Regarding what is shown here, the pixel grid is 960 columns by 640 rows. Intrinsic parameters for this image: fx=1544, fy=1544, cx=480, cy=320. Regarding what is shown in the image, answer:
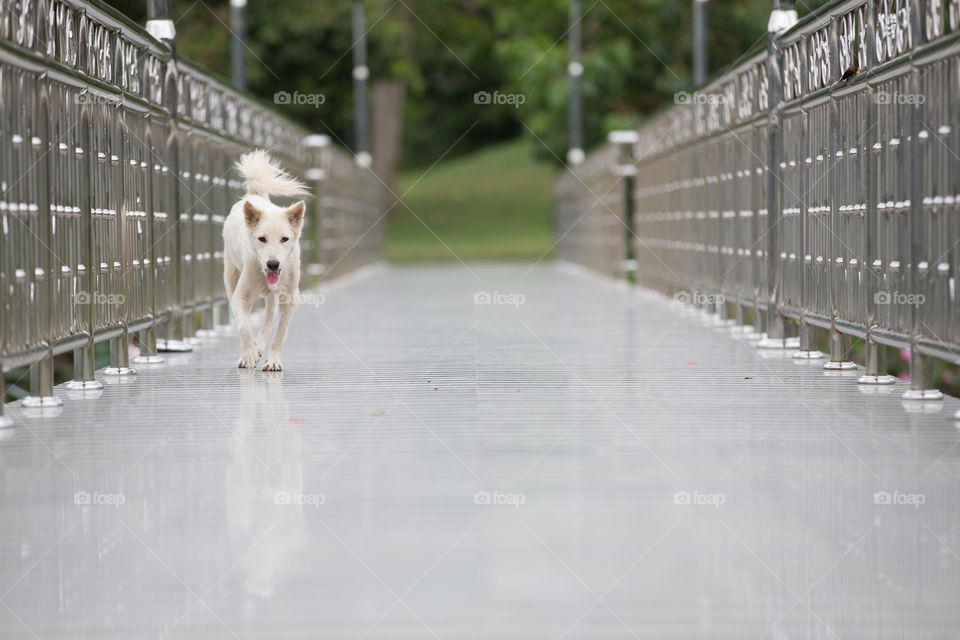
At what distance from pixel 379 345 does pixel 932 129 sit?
573cm

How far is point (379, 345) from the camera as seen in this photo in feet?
40.1

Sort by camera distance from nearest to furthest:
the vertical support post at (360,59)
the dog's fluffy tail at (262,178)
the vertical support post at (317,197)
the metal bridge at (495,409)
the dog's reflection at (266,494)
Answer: the metal bridge at (495,409) → the dog's reflection at (266,494) → the dog's fluffy tail at (262,178) → the vertical support post at (317,197) → the vertical support post at (360,59)

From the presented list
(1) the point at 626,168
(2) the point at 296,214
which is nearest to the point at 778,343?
(2) the point at 296,214

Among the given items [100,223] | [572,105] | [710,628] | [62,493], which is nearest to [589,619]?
[710,628]

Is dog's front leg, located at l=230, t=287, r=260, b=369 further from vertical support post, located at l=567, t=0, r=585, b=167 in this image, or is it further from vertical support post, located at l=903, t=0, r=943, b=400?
vertical support post, located at l=567, t=0, r=585, b=167

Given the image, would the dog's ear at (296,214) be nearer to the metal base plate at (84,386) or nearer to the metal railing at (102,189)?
the metal railing at (102,189)

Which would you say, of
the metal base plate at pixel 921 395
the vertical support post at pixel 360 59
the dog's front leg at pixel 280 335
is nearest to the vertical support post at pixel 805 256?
the metal base plate at pixel 921 395

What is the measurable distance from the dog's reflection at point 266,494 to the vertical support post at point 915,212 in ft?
10.4

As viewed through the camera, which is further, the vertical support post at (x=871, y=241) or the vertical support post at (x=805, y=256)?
the vertical support post at (x=805, y=256)

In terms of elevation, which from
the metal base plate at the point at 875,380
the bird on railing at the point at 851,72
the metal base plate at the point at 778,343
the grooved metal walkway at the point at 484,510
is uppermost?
the bird on railing at the point at 851,72

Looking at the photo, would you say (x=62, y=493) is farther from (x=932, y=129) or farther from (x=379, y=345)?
(x=379, y=345)

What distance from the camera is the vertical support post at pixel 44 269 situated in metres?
7.71

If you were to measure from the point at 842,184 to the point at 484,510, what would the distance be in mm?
5304

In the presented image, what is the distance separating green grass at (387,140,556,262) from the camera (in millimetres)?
51719
